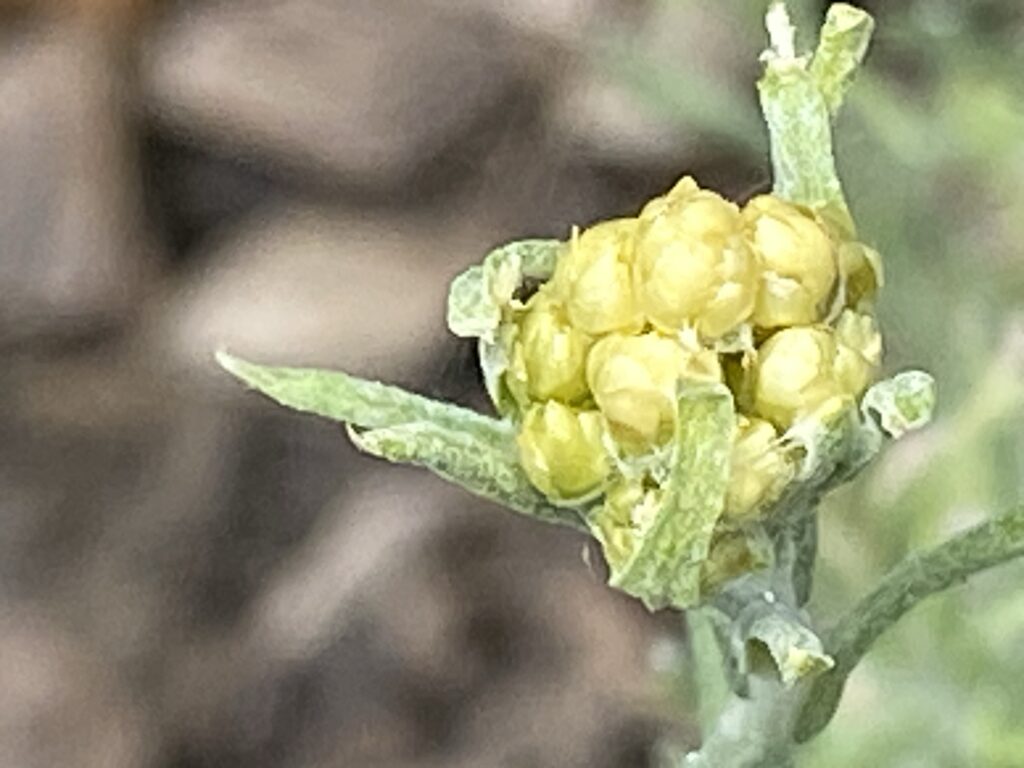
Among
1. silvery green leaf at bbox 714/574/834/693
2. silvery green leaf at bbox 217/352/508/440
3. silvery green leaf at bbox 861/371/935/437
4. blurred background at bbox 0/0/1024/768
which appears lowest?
blurred background at bbox 0/0/1024/768

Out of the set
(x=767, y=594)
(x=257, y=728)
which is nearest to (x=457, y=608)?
(x=257, y=728)

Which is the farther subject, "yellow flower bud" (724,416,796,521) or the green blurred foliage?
the green blurred foliage

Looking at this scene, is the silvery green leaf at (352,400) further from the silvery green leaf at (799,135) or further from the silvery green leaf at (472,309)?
the silvery green leaf at (799,135)

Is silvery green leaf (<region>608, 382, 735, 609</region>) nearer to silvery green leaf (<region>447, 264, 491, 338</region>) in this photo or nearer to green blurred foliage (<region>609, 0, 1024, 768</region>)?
silvery green leaf (<region>447, 264, 491, 338</region>)

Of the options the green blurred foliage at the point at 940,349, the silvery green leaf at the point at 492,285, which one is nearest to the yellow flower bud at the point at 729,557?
→ the silvery green leaf at the point at 492,285

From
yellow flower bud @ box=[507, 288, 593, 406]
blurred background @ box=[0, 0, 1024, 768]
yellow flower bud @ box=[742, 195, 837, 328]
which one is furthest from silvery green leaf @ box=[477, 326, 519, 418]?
blurred background @ box=[0, 0, 1024, 768]

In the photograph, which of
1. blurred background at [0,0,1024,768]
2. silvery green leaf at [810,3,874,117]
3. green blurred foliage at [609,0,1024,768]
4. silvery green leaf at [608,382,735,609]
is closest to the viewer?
silvery green leaf at [608,382,735,609]
